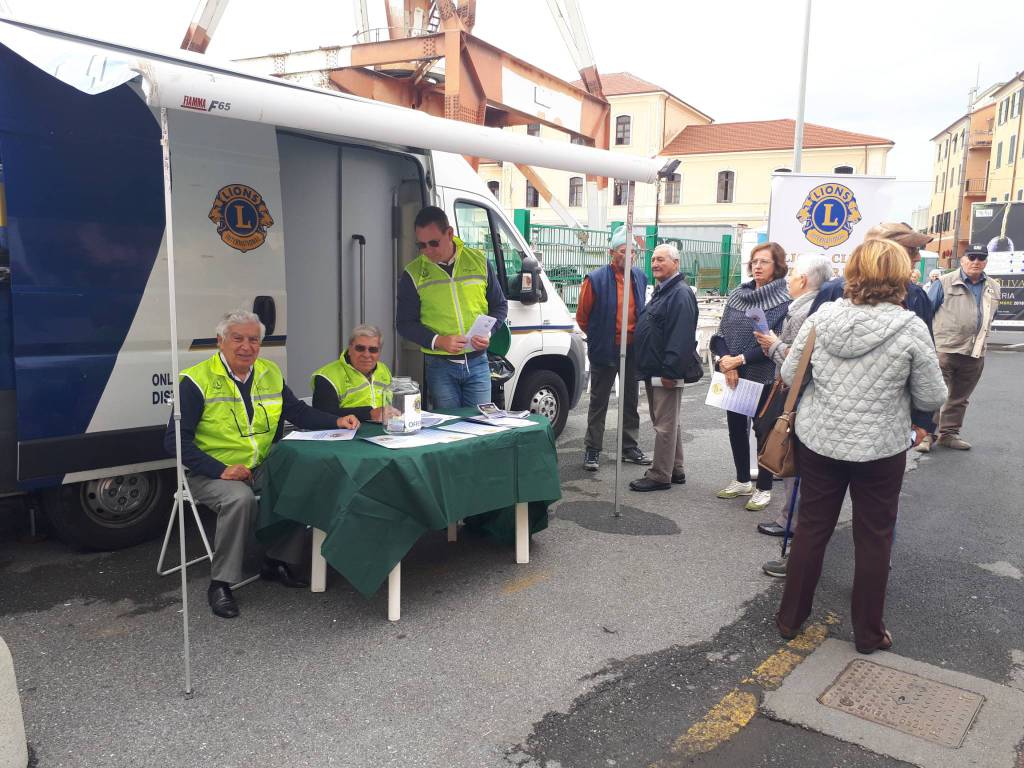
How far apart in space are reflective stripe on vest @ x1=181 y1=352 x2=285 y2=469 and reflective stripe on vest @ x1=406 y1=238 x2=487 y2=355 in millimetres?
1187

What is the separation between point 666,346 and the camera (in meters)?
5.53

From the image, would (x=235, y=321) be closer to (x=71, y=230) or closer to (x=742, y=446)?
(x=71, y=230)

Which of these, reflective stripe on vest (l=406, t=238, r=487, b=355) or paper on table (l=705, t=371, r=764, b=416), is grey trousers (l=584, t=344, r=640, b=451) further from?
reflective stripe on vest (l=406, t=238, r=487, b=355)

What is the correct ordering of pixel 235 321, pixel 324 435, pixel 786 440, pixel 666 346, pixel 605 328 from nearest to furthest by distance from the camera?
1. pixel 786 440
2. pixel 235 321
3. pixel 324 435
4. pixel 666 346
5. pixel 605 328

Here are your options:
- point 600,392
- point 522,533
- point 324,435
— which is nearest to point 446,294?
point 324,435

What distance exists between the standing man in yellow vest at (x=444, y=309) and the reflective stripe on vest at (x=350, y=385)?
551mm

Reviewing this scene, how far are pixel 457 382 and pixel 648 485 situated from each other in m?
Result: 1.68

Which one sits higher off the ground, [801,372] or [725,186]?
[725,186]

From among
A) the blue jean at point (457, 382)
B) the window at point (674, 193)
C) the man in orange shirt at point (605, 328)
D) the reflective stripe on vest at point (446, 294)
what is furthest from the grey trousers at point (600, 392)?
the window at point (674, 193)

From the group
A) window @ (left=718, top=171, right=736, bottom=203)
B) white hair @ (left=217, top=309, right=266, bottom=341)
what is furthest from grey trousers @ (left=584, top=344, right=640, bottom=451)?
window @ (left=718, top=171, right=736, bottom=203)

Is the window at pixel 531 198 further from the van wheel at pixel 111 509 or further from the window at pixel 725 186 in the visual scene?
the van wheel at pixel 111 509

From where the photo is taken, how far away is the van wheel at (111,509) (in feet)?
13.6

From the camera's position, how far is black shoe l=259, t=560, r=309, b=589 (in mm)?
3988

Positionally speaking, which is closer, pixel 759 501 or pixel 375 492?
pixel 375 492
